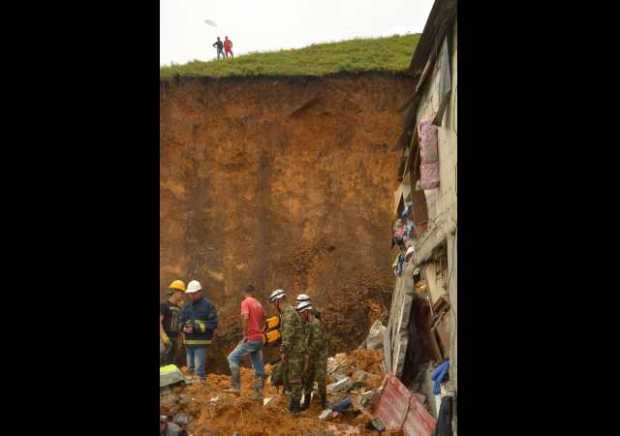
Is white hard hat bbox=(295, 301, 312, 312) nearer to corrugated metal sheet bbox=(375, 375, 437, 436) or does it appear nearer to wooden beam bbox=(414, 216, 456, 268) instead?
corrugated metal sheet bbox=(375, 375, 437, 436)

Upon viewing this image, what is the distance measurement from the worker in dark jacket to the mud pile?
1.48 feet

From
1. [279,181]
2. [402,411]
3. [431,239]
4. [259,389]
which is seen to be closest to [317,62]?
[279,181]

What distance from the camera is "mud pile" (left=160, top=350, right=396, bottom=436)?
9.59m

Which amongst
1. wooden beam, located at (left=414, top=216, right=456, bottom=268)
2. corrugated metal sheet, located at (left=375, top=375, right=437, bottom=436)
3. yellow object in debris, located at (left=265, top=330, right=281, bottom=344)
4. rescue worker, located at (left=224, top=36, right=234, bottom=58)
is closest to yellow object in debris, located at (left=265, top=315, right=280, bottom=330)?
yellow object in debris, located at (left=265, top=330, right=281, bottom=344)

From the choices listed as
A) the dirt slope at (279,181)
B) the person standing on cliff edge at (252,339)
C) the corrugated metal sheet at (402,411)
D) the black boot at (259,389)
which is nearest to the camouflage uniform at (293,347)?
the person standing on cliff edge at (252,339)

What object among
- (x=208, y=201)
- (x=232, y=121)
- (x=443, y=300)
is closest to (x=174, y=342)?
(x=443, y=300)

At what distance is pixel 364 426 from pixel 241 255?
7273 millimetres

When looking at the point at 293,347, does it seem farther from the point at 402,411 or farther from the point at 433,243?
the point at 433,243

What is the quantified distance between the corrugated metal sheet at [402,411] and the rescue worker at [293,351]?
108cm

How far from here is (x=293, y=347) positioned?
31.6ft

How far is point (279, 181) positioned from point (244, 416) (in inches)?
296
